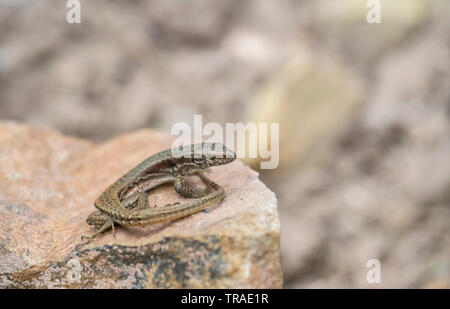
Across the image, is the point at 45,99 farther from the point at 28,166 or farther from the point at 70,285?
the point at 70,285

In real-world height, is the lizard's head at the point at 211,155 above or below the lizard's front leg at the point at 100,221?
above

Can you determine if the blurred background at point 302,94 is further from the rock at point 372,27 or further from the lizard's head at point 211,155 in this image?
the lizard's head at point 211,155

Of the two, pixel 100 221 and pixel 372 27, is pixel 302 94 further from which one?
pixel 100 221

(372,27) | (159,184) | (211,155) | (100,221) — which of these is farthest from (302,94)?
(100,221)

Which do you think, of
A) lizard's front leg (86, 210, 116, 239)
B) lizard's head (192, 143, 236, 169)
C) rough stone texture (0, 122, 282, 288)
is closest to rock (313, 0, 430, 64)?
rough stone texture (0, 122, 282, 288)

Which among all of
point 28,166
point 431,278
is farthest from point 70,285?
point 431,278

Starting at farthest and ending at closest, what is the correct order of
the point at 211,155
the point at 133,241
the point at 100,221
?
the point at 211,155
the point at 100,221
the point at 133,241

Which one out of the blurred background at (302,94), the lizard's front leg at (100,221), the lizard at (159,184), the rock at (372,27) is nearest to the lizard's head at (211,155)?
the lizard at (159,184)
